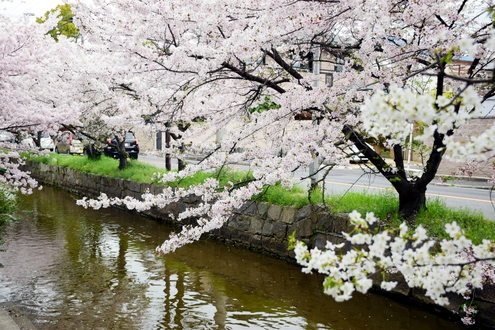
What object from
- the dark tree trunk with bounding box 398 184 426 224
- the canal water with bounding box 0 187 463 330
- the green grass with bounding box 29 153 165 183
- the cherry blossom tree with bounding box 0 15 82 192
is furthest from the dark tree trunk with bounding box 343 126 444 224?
the green grass with bounding box 29 153 165 183

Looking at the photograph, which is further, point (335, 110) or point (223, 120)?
point (223, 120)

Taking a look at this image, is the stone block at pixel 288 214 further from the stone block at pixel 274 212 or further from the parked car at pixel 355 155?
the parked car at pixel 355 155

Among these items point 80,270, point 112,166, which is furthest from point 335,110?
point 112,166

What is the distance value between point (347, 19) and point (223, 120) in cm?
282

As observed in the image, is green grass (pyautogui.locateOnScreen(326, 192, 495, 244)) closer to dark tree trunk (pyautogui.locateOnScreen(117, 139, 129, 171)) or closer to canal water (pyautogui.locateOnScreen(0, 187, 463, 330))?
canal water (pyautogui.locateOnScreen(0, 187, 463, 330))

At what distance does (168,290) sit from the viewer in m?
7.23

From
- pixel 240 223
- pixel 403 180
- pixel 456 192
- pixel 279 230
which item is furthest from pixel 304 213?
pixel 456 192

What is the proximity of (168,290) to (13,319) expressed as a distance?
2347 millimetres

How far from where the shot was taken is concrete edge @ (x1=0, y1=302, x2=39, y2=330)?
4613 millimetres

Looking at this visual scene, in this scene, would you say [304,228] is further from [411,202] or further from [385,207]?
[411,202]

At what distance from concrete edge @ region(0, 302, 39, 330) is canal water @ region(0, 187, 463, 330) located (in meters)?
0.25

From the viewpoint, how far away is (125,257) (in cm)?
906

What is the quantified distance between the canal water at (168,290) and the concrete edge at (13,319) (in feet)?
0.82

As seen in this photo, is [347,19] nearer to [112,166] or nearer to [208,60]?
[208,60]
